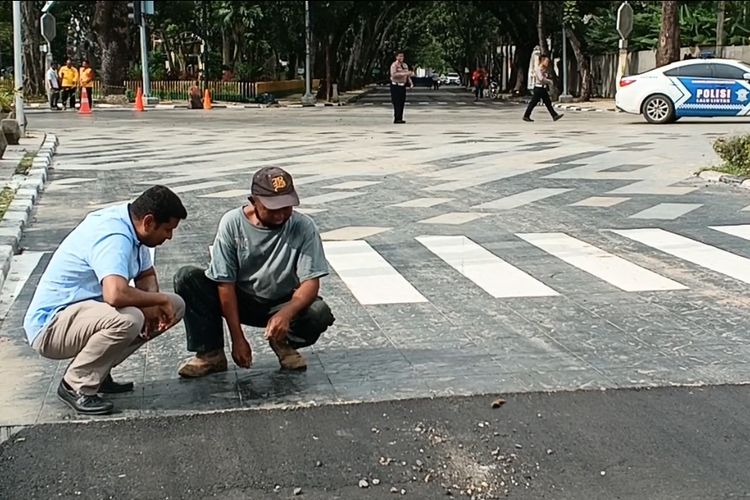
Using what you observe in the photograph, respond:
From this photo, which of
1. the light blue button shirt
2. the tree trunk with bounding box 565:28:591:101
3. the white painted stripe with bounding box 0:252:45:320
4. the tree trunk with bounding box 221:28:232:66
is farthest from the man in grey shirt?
the tree trunk with bounding box 221:28:232:66

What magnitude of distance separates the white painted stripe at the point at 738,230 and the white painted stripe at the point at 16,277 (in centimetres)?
627

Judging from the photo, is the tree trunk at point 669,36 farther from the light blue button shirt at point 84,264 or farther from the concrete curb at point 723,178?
the light blue button shirt at point 84,264

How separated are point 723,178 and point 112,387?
9960 millimetres

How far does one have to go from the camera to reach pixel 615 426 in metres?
4.79

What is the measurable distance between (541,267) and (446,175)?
601cm

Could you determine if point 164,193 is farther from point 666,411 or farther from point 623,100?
point 623,100

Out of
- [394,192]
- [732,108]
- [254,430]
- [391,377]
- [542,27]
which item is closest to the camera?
[254,430]

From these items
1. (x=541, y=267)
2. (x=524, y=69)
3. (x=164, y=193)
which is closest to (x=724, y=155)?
(x=541, y=267)

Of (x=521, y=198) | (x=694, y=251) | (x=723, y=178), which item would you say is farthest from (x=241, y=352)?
(x=723, y=178)

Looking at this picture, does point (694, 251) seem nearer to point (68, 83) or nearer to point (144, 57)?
point (68, 83)

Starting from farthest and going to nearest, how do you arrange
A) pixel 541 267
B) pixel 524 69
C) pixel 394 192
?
pixel 524 69 → pixel 394 192 → pixel 541 267

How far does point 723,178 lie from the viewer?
13273 millimetres

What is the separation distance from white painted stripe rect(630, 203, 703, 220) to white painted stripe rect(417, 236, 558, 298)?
2.34m

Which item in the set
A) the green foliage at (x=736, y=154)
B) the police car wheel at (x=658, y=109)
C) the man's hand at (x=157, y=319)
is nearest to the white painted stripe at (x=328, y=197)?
the green foliage at (x=736, y=154)
